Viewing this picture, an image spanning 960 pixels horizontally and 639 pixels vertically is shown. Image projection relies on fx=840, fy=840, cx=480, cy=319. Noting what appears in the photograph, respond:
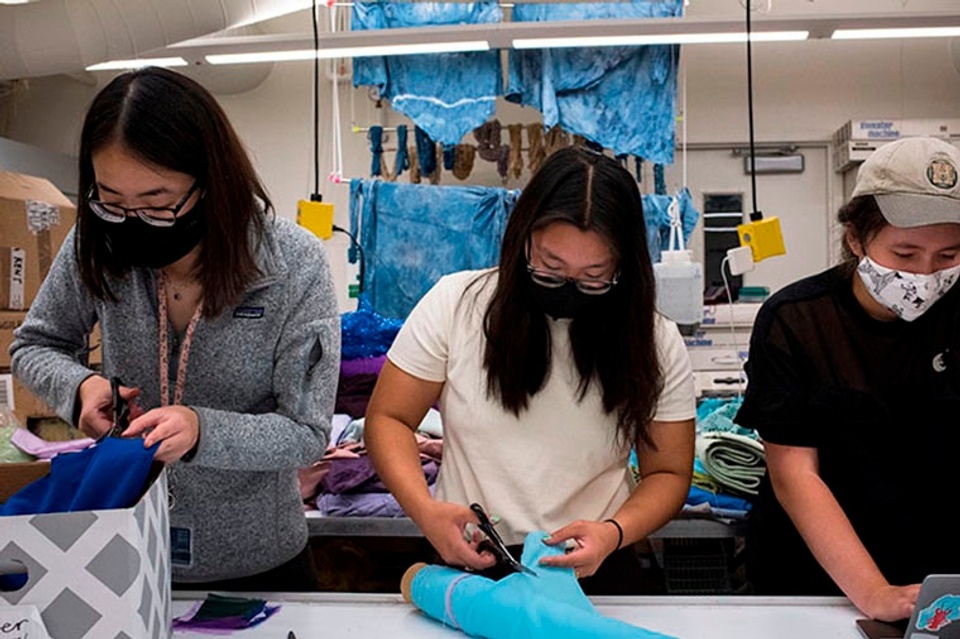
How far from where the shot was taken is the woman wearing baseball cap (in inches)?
50.8

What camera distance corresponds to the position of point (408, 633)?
1.13m

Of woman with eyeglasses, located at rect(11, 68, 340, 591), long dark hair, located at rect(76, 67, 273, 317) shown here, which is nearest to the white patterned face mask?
woman with eyeglasses, located at rect(11, 68, 340, 591)

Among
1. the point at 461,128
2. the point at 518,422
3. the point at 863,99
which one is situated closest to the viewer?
the point at 518,422

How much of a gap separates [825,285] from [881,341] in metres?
0.13

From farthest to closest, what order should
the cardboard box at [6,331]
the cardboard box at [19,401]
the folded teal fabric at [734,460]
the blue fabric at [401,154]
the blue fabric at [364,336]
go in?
the blue fabric at [401,154]
the blue fabric at [364,336]
the cardboard box at [6,331]
the cardboard box at [19,401]
the folded teal fabric at [734,460]

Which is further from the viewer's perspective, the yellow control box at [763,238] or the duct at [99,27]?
the duct at [99,27]

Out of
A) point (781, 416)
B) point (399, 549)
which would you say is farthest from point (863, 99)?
point (781, 416)

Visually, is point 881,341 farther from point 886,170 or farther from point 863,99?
point 863,99

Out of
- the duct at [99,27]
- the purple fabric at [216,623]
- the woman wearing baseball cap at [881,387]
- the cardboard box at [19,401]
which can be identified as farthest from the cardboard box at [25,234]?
the woman wearing baseball cap at [881,387]

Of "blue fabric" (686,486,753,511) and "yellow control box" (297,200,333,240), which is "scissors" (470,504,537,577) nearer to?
"blue fabric" (686,486,753,511)

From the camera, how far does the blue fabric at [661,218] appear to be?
392 cm

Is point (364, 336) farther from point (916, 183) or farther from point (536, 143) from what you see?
point (916, 183)

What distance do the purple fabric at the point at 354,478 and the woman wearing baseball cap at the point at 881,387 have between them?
1.22 metres

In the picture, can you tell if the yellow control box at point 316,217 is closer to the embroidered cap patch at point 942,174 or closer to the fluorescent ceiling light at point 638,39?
the fluorescent ceiling light at point 638,39
